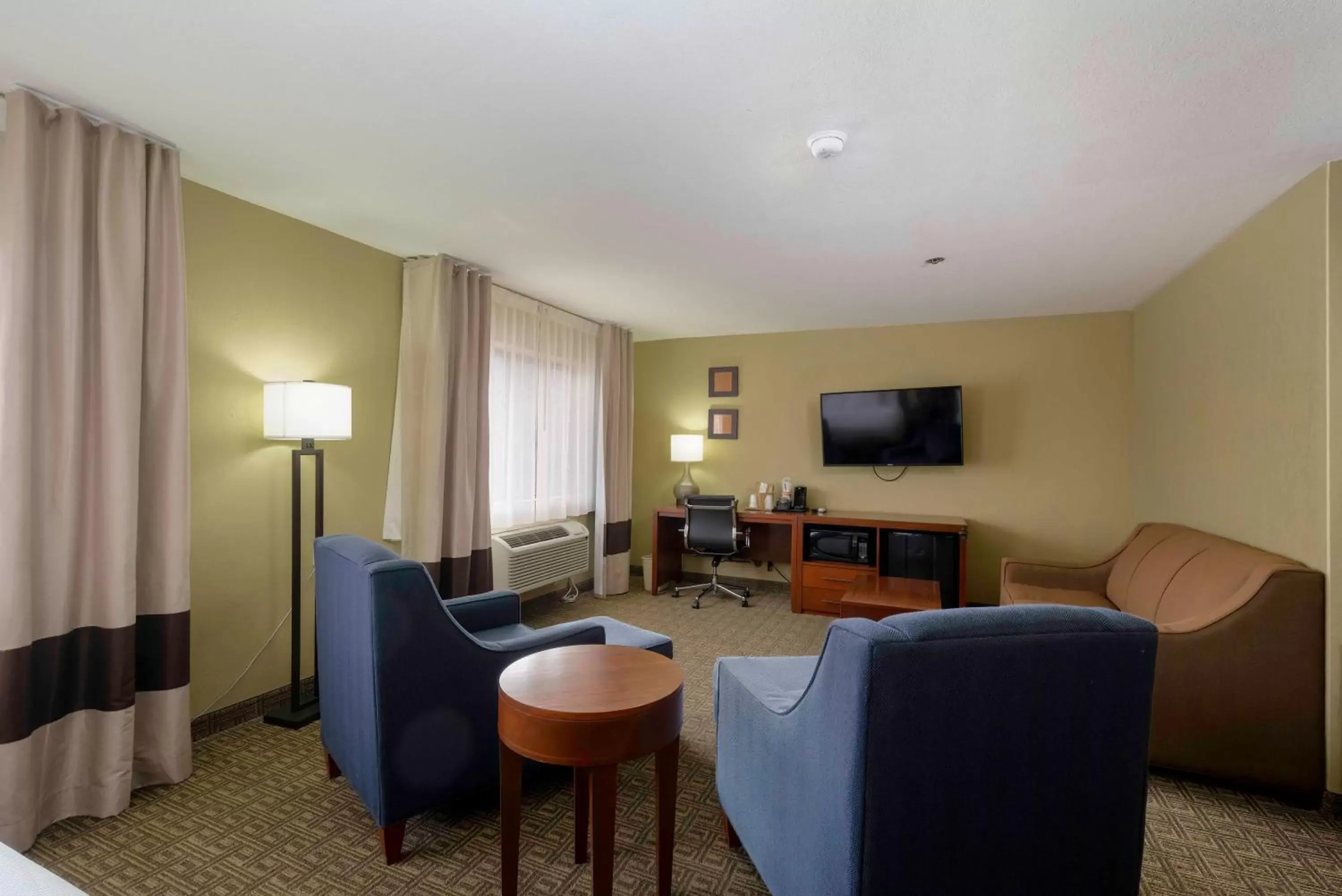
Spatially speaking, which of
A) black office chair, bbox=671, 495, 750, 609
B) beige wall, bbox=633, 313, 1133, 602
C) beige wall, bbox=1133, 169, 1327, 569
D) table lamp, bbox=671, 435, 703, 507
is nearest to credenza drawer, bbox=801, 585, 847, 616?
black office chair, bbox=671, 495, 750, 609

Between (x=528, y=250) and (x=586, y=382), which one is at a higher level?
(x=528, y=250)

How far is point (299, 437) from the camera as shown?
8.55ft

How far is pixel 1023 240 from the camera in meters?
3.09

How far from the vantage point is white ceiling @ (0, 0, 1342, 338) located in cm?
157

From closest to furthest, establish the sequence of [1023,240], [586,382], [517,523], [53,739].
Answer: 1. [53,739]
2. [1023,240]
3. [517,523]
4. [586,382]

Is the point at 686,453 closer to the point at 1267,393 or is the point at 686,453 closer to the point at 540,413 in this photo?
the point at 540,413

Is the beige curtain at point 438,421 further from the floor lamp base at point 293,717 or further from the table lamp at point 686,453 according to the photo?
the table lamp at point 686,453

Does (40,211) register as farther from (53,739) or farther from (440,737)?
(440,737)

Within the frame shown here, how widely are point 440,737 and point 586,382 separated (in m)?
3.62

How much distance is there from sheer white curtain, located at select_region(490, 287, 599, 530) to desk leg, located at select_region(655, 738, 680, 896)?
2.70 meters

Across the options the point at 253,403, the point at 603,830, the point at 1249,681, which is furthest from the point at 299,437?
the point at 1249,681

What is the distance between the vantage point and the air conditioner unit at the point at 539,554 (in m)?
4.06

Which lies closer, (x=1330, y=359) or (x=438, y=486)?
(x=1330, y=359)

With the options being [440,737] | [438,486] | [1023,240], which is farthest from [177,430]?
[1023,240]
